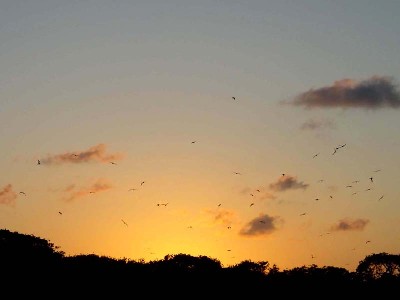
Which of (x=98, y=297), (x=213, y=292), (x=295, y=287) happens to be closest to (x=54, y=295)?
(x=98, y=297)

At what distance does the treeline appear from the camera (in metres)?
76.4

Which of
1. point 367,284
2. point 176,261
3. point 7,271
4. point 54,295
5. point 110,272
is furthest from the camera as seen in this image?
point 176,261

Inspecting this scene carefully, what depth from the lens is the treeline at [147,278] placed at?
76.4m

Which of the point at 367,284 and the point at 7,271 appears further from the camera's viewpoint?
the point at 367,284

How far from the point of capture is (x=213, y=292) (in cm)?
8244

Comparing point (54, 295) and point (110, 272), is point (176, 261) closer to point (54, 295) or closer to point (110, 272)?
point (110, 272)

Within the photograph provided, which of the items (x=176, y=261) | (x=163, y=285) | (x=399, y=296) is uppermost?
(x=176, y=261)

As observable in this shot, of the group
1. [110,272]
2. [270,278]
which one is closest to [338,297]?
[270,278]

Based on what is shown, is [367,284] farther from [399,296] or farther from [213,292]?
[213,292]

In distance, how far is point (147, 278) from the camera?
83.3 metres

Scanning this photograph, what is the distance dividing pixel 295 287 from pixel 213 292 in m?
14.0

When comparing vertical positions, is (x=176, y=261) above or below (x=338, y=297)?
above

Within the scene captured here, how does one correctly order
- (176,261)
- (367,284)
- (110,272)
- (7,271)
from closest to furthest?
(7,271)
(110,272)
(367,284)
(176,261)

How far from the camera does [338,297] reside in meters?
83.9
